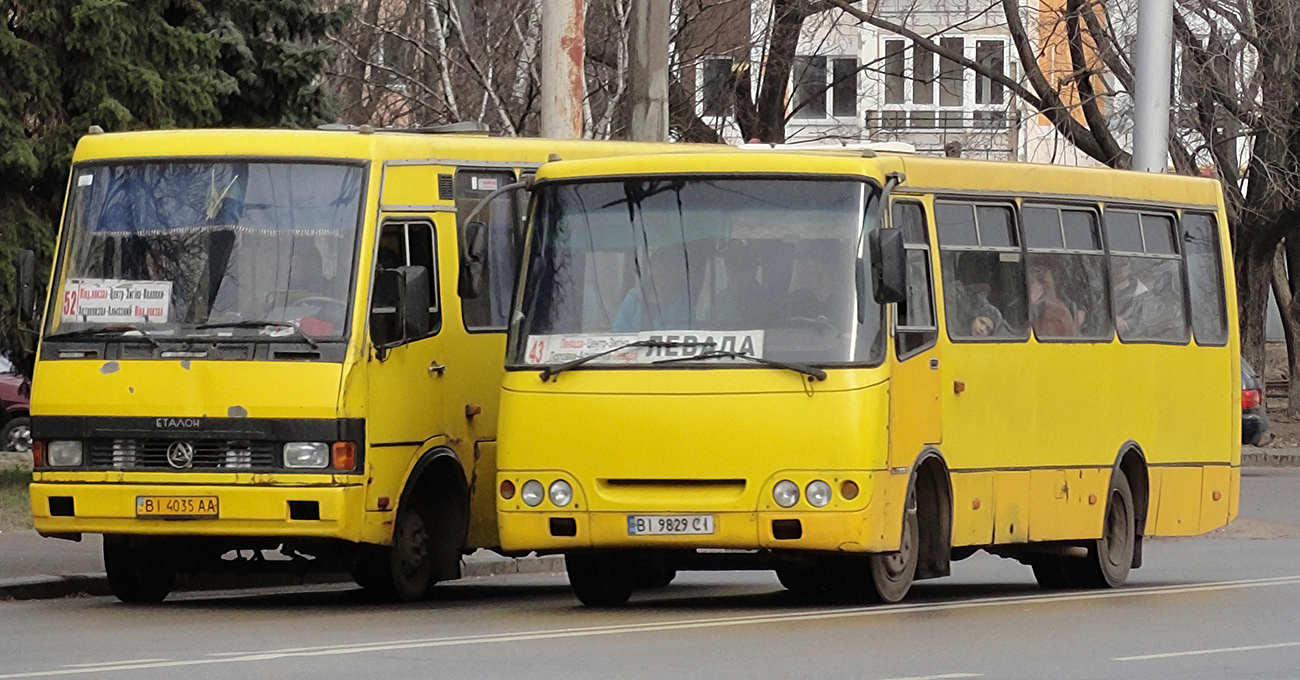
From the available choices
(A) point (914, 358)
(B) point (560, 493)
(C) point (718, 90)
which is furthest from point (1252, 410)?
(B) point (560, 493)

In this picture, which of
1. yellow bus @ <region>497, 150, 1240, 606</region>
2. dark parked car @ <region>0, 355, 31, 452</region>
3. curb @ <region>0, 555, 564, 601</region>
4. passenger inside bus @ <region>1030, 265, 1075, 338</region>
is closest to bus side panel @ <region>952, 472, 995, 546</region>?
yellow bus @ <region>497, 150, 1240, 606</region>

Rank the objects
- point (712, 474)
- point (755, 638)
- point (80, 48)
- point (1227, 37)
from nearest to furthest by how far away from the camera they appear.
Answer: point (755, 638)
point (712, 474)
point (80, 48)
point (1227, 37)

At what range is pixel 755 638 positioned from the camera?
12641 millimetres

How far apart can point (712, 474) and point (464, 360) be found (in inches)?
95.0

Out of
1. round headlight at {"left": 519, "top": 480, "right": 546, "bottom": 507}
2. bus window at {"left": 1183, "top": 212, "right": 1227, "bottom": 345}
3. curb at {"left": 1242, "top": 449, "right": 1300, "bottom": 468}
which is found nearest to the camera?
round headlight at {"left": 519, "top": 480, "right": 546, "bottom": 507}

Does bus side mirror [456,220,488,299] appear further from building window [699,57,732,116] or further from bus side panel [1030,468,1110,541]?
building window [699,57,732,116]

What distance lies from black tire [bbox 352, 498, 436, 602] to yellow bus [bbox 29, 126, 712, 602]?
0.6 inches

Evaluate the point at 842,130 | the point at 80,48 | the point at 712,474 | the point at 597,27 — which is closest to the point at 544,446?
the point at 712,474

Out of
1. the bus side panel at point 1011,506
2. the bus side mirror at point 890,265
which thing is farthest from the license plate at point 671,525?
the bus side panel at point 1011,506

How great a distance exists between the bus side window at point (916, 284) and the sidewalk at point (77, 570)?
12.6 ft

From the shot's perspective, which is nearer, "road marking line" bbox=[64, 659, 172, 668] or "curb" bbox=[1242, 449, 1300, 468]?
"road marking line" bbox=[64, 659, 172, 668]

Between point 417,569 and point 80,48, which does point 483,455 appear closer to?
point 417,569

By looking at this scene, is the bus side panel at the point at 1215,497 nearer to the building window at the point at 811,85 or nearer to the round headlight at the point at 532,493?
the round headlight at the point at 532,493

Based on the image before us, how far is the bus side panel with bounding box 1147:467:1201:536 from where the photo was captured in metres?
18.4
